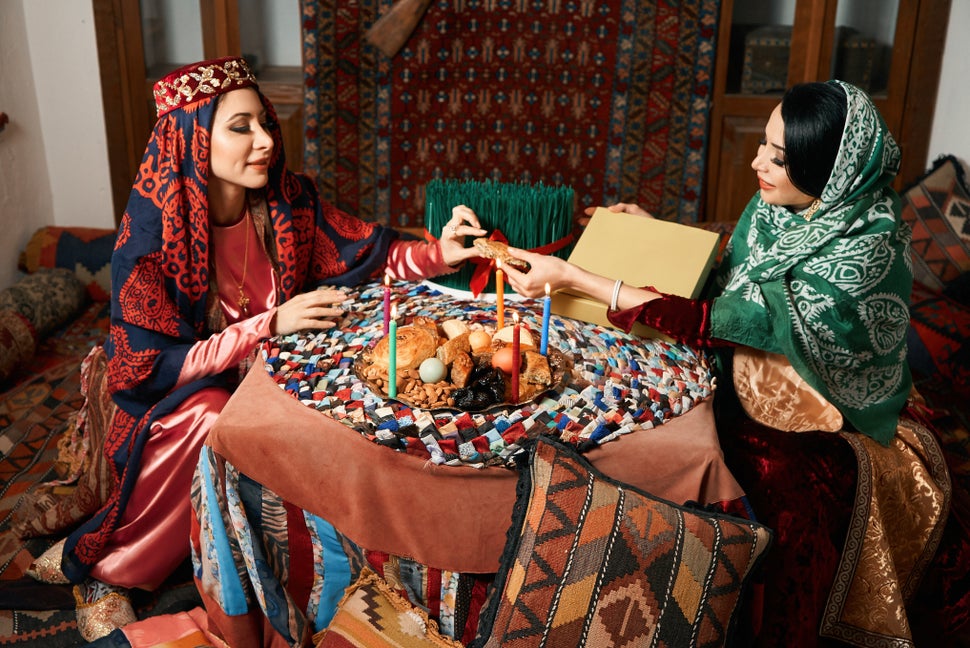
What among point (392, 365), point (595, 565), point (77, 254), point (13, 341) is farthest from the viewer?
point (77, 254)

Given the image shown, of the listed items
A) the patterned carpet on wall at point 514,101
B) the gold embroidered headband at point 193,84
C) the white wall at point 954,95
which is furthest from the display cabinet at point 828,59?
the gold embroidered headband at point 193,84

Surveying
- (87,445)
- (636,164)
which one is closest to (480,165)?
(636,164)

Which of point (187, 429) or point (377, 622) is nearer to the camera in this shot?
point (377, 622)

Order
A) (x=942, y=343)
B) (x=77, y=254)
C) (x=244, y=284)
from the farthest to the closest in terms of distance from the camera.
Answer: (x=77, y=254) → (x=942, y=343) → (x=244, y=284)

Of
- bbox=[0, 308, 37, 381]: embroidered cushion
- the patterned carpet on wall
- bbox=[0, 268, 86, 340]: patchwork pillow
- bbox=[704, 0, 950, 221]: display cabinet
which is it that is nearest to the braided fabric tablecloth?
bbox=[0, 308, 37, 381]: embroidered cushion

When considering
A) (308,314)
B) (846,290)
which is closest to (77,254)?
(308,314)

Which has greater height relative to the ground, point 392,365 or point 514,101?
point 514,101

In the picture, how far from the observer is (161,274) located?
6.98ft

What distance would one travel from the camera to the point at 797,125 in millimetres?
1998

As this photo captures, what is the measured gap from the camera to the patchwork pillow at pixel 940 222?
11.2 feet

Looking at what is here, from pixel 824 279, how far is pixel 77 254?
10.4ft

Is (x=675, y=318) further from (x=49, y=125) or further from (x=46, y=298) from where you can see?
(x=49, y=125)

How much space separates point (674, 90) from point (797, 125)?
86.7 inches

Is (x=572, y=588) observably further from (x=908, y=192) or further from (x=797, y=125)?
(x=908, y=192)
